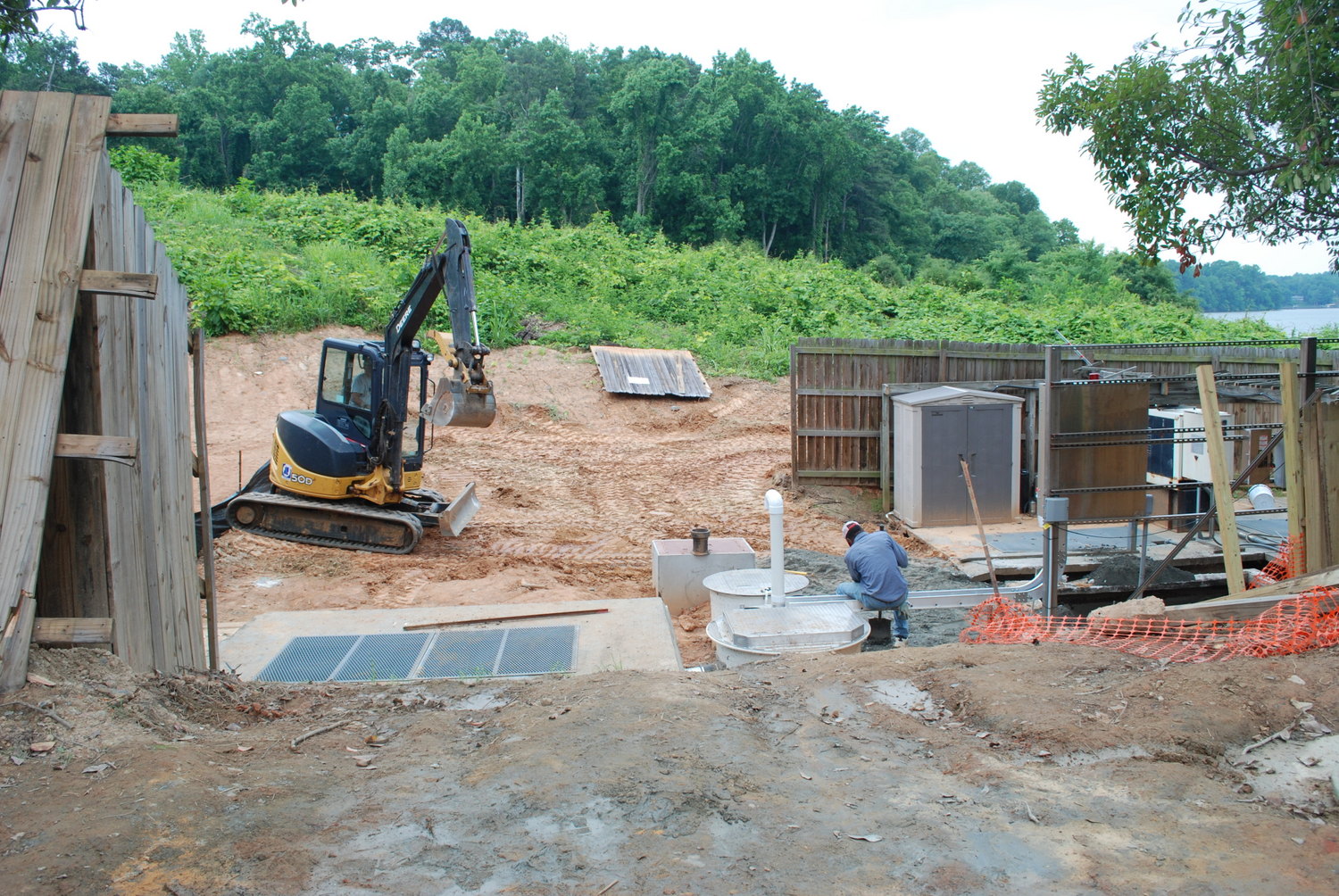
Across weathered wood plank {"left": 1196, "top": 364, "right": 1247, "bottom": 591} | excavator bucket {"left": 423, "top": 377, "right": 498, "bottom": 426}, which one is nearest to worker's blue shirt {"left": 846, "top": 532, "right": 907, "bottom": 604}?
weathered wood plank {"left": 1196, "top": 364, "right": 1247, "bottom": 591}

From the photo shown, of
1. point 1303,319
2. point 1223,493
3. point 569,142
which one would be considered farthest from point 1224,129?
point 569,142

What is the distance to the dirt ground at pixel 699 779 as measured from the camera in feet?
9.08

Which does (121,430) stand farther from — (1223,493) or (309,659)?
(1223,493)

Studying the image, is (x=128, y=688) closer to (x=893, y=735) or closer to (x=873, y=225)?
(x=893, y=735)

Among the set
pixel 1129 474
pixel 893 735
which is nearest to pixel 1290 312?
pixel 1129 474

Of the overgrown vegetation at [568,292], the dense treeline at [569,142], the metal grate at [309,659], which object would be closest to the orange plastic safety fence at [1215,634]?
the metal grate at [309,659]

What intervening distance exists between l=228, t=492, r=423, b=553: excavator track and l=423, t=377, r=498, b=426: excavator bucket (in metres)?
2.00

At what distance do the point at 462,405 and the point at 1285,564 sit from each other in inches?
311

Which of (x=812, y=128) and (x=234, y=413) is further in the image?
(x=812, y=128)

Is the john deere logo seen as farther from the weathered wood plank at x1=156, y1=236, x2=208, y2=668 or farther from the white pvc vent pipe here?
the weathered wood plank at x1=156, y1=236, x2=208, y2=668

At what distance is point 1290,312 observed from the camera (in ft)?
112

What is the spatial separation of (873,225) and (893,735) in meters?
57.1

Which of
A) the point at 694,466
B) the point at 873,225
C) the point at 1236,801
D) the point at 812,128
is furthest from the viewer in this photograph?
the point at 873,225

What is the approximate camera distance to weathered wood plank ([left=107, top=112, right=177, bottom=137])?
11.6ft
